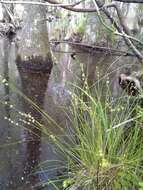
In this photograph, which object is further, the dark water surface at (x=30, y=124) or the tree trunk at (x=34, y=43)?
the tree trunk at (x=34, y=43)

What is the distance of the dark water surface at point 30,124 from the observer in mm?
3241

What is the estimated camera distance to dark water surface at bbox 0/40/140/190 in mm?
3241

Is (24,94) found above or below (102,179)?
below

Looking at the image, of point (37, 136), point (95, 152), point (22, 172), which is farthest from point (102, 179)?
point (37, 136)

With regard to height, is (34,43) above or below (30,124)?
above

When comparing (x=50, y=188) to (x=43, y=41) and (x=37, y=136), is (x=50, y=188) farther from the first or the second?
(x=43, y=41)

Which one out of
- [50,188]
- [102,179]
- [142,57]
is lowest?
[50,188]

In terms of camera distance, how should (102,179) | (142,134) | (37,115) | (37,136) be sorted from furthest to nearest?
1. (37,115)
2. (37,136)
3. (142,134)
4. (102,179)

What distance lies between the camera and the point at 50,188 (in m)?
3.05

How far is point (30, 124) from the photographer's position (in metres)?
4.20

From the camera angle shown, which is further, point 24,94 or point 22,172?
point 24,94

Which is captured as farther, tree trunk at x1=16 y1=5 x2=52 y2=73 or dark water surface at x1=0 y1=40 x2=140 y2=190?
tree trunk at x1=16 y1=5 x2=52 y2=73

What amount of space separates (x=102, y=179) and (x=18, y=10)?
12.4 m

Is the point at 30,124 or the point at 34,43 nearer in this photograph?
the point at 30,124
